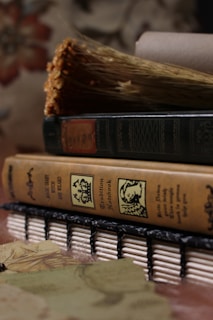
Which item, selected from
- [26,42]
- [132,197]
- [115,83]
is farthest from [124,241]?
[26,42]

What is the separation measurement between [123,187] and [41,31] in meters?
0.60

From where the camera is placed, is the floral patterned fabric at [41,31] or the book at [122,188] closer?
the book at [122,188]

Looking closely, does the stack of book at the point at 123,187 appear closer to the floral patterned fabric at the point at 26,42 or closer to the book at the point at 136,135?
the book at the point at 136,135

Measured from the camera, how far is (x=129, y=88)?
0.66 m

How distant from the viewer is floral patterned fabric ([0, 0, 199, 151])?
108cm

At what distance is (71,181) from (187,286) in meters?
0.20

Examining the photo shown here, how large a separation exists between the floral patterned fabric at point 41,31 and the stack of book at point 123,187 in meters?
0.38

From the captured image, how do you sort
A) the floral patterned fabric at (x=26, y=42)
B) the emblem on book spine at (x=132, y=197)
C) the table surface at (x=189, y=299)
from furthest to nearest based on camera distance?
the floral patterned fabric at (x=26, y=42) → the emblem on book spine at (x=132, y=197) → the table surface at (x=189, y=299)

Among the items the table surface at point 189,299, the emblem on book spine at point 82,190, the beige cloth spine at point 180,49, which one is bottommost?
the table surface at point 189,299

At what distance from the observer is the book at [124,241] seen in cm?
52

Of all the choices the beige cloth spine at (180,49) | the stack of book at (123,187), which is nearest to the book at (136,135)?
the stack of book at (123,187)

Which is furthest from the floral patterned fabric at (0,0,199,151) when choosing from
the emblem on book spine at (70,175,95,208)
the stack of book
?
the emblem on book spine at (70,175,95,208)

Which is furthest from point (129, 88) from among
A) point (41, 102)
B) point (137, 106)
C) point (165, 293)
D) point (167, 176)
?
point (41, 102)

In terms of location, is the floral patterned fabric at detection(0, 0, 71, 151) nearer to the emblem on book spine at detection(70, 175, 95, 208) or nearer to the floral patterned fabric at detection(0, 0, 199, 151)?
the floral patterned fabric at detection(0, 0, 199, 151)
